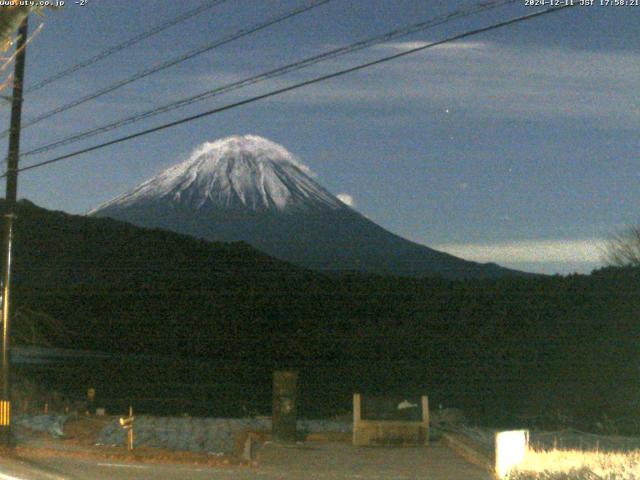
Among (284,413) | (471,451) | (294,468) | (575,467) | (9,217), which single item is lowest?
(294,468)

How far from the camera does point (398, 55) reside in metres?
13.0

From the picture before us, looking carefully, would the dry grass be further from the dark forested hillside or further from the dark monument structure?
the dark forested hillside

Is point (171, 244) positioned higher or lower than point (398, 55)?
higher

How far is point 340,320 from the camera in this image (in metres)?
91.6

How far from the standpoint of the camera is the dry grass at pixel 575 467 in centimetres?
1180

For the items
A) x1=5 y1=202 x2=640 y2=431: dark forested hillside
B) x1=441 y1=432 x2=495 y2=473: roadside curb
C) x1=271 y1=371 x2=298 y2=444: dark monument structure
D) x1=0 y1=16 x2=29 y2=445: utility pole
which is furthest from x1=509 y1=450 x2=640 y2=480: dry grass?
x1=5 y1=202 x2=640 y2=431: dark forested hillside

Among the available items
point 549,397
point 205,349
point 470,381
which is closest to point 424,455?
point 549,397

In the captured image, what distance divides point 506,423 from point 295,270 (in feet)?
242

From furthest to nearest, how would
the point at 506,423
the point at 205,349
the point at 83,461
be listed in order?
the point at 205,349 → the point at 506,423 → the point at 83,461

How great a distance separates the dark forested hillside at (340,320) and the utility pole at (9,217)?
25.1 metres

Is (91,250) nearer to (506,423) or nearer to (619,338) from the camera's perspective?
(619,338)

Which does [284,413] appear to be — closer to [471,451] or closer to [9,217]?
[471,451]

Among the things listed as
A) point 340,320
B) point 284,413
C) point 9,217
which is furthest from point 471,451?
point 340,320

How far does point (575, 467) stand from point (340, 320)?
79192 millimetres
